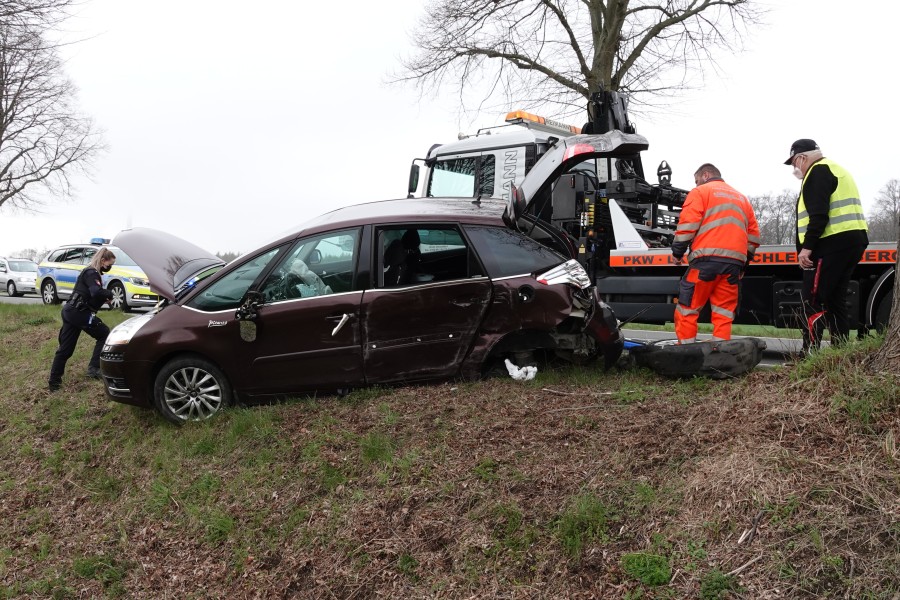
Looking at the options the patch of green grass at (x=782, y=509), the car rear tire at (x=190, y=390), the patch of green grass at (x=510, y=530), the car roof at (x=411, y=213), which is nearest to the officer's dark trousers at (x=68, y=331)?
the car rear tire at (x=190, y=390)

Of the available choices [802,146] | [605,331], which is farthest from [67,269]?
[802,146]

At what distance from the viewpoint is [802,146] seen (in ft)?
17.9

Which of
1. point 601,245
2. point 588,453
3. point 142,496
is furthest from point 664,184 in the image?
point 142,496

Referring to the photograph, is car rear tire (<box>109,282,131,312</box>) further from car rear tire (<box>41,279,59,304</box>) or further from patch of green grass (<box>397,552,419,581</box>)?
patch of green grass (<box>397,552,419,581</box>)

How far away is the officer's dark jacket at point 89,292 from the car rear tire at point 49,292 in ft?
38.1

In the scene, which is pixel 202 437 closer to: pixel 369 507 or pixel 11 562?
pixel 11 562

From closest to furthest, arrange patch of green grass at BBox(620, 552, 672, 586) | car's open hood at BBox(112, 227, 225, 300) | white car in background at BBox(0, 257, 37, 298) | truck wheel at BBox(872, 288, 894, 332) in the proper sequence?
patch of green grass at BBox(620, 552, 672, 586) → car's open hood at BBox(112, 227, 225, 300) → truck wheel at BBox(872, 288, 894, 332) → white car in background at BBox(0, 257, 37, 298)

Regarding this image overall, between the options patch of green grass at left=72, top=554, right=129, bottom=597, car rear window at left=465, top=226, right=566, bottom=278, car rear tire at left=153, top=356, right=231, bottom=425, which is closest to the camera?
patch of green grass at left=72, top=554, right=129, bottom=597

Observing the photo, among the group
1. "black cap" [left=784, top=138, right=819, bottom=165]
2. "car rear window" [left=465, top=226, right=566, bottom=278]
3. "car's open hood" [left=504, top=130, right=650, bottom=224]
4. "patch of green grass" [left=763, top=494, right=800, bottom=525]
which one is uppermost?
"car's open hood" [left=504, top=130, right=650, bottom=224]

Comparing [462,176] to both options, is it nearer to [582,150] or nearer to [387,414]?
[582,150]

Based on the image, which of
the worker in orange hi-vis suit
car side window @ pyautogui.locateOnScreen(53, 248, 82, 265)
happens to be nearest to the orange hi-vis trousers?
the worker in orange hi-vis suit

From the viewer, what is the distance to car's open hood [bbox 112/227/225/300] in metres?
5.76

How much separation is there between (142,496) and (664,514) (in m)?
3.58

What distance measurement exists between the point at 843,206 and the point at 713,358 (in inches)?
66.5
